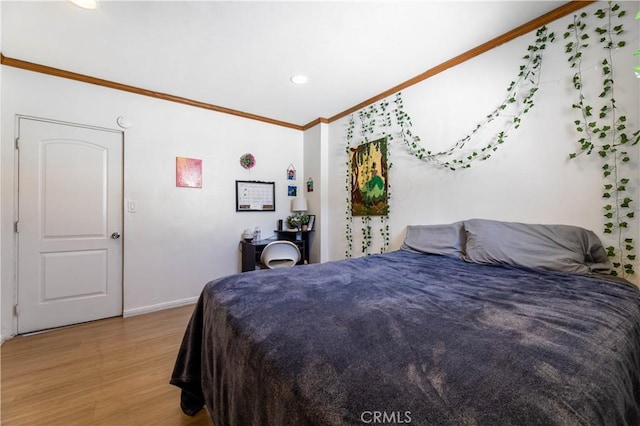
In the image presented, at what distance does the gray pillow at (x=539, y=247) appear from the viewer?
1527mm

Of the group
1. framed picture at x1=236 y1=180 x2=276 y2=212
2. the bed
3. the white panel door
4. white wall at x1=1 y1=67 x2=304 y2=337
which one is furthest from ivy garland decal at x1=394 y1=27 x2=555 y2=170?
the white panel door

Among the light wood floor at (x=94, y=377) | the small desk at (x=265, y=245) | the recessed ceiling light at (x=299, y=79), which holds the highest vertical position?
the recessed ceiling light at (x=299, y=79)

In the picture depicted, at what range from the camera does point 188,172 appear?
10.5 feet

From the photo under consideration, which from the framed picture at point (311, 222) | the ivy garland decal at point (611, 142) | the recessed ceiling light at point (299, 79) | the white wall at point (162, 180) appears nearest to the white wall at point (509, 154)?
the ivy garland decal at point (611, 142)

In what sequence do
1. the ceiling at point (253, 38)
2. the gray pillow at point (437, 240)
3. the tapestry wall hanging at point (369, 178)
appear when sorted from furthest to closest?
the tapestry wall hanging at point (369, 178), the gray pillow at point (437, 240), the ceiling at point (253, 38)

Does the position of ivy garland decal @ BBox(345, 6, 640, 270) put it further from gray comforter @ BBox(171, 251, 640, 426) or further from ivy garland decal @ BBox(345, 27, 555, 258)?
gray comforter @ BBox(171, 251, 640, 426)

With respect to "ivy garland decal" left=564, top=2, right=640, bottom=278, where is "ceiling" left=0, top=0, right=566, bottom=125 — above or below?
above

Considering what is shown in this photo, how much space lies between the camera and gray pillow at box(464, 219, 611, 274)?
1.53m

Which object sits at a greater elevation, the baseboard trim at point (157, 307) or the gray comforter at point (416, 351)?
the gray comforter at point (416, 351)

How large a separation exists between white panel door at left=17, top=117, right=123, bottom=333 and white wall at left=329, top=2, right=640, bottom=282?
3175mm

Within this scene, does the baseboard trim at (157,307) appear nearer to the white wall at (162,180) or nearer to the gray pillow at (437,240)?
the white wall at (162,180)

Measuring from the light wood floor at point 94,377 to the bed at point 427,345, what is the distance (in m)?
0.36

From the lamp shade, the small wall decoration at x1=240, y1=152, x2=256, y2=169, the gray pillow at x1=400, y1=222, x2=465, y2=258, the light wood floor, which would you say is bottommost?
the light wood floor

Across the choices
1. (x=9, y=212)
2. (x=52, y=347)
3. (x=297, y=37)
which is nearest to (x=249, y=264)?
(x=52, y=347)
